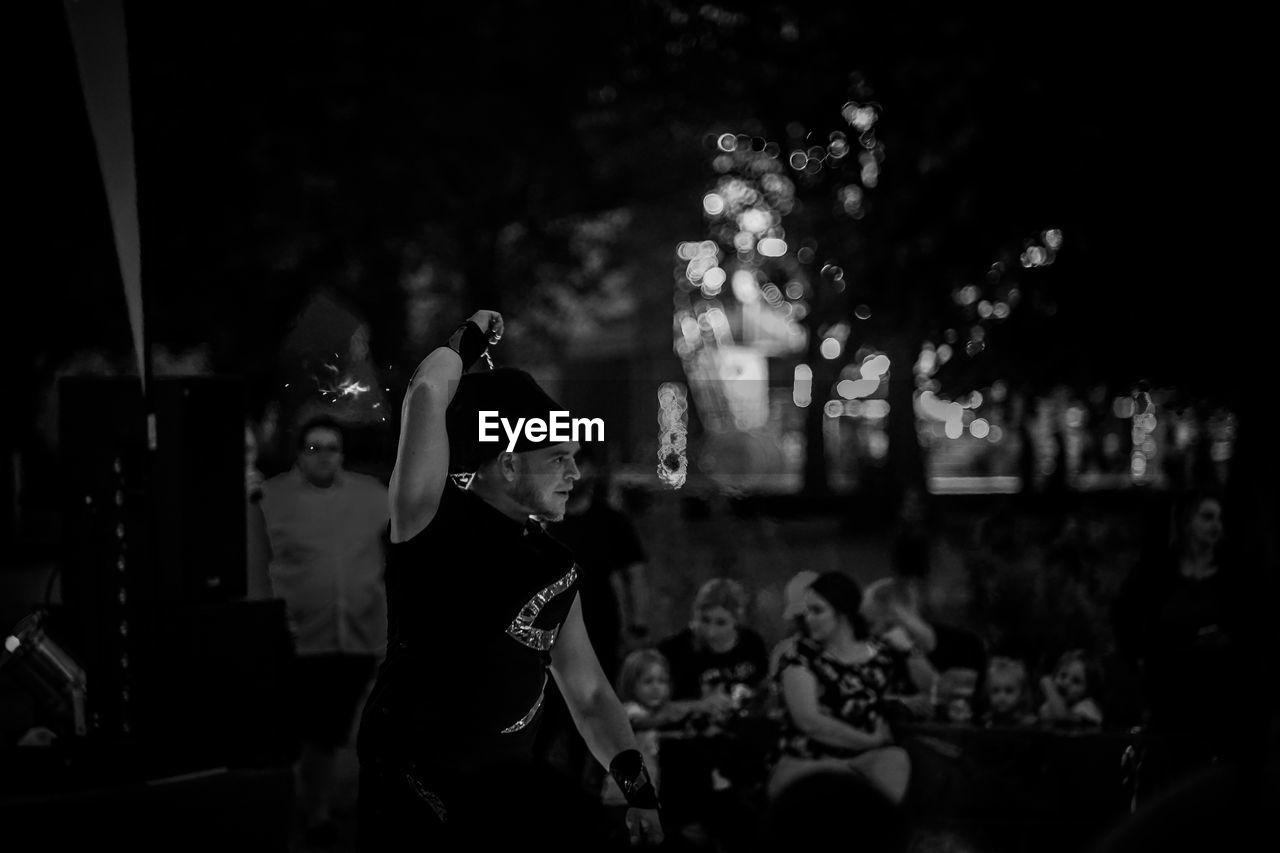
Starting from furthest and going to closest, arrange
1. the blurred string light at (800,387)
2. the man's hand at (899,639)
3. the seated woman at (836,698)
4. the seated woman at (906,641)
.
→ the blurred string light at (800,387) < the man's hand at (899,639) < the seated woman at (906,641) < the seated woman at (836,698)

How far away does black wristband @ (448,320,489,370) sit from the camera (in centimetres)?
352

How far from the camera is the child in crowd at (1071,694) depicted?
20.9 feet

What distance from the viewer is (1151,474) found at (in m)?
18.6

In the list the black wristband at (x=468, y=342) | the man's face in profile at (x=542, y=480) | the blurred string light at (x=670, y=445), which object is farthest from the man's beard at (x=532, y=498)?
the blurred string light at (x=670, y=445)

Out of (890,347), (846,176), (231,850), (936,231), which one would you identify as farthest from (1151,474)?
(231,850)

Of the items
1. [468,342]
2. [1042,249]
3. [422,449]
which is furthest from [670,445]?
[422,449]

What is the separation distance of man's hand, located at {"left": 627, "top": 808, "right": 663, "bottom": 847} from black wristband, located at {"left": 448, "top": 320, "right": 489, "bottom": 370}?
3.86ft

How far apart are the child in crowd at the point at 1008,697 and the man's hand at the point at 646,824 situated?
3.21 m

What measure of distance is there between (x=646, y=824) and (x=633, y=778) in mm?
115

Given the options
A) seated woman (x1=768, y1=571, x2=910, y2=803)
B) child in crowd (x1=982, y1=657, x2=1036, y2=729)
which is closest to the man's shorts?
seated woman (x1=768, y1=571, x2=910, y2=803)

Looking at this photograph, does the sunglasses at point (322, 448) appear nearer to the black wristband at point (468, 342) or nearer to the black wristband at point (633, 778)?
the black wristband at point (468, 342)

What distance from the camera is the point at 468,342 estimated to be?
3557 mm

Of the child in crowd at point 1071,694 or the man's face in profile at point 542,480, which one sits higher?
the man's face in profile at point 542,480

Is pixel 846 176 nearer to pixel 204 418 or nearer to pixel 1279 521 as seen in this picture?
pixel 204 418
